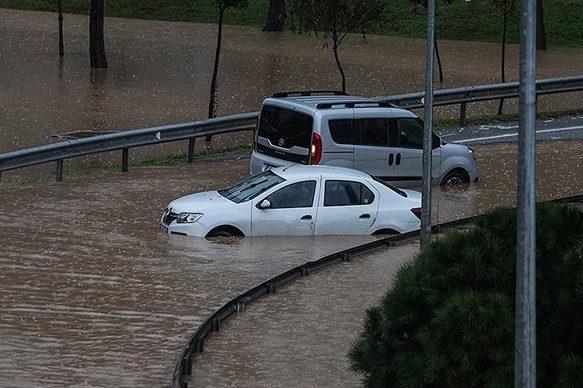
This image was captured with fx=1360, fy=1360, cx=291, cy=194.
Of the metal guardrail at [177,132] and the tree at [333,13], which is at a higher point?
the tree at [333,13]

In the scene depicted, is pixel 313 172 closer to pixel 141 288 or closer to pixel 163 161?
pixel 141 288

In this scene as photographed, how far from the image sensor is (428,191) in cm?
1569

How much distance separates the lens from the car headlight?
1864 centimetres

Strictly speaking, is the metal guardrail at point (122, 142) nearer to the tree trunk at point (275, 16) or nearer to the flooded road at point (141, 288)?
the flooded road at point (141, 288)

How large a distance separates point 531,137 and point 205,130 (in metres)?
17.7

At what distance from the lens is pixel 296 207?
18.9 metres

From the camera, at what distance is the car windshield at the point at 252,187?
1888 centimetres

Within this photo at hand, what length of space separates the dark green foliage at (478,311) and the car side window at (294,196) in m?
8.35

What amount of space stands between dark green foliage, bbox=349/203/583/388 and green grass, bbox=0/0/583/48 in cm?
4169

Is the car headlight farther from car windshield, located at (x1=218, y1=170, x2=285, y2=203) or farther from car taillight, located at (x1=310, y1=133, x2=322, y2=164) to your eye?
car taillight, located at (x1=310, y1=133, x2=322, y2=164)

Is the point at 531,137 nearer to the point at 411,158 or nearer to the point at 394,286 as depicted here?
the point at 394,286

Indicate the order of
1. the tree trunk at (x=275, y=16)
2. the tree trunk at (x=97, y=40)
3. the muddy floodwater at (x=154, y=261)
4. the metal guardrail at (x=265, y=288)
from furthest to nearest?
1. the tree trunk at (x=275, y=16)
2. the tree trunk at (x=97, y=40)
3. the muddy floodwater at (x=154, y=261)
4. the metal guardrail at (x=265, y=288)

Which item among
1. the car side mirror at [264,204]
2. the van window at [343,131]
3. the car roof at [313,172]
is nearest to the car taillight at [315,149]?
the van window at [343,131]

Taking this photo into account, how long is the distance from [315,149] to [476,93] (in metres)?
9.62
